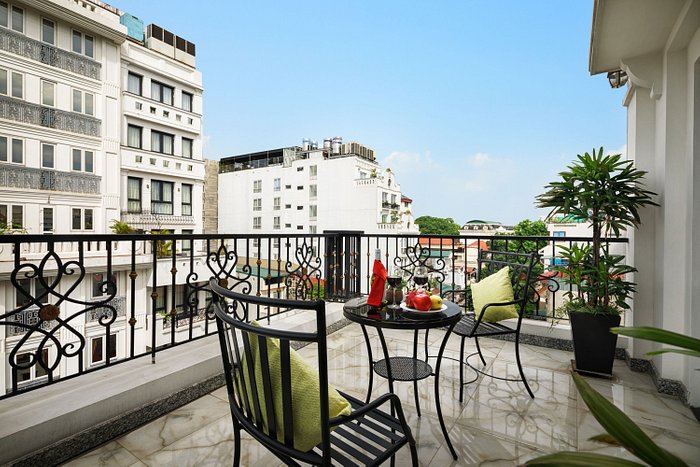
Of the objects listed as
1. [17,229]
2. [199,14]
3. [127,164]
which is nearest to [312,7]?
[199,14]

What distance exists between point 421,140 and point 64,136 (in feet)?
100

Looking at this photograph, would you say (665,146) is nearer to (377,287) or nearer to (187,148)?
(377,287)

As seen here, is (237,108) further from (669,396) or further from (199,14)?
(669,396)

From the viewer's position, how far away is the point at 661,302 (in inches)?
98.5

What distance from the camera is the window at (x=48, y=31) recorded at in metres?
11.8

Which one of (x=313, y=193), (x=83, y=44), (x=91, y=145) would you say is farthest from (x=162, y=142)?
(x=313, y=193)

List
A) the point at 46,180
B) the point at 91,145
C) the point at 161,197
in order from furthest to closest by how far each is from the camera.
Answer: the point at 161,197
the point at 91,145
the point at 46,180

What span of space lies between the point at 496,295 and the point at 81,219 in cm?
1539

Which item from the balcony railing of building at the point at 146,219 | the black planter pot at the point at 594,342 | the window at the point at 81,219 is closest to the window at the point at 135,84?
the balcony railing of building at the point at 146,219

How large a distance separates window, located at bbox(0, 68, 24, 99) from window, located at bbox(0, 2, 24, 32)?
1477mm

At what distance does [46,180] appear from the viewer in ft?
38.4

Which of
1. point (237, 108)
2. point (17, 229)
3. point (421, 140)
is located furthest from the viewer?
point (421, 140)

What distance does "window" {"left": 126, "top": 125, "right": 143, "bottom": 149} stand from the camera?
558 inches

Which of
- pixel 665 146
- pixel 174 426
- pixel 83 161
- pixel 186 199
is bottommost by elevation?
pixel 174 426
